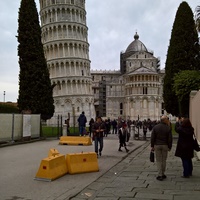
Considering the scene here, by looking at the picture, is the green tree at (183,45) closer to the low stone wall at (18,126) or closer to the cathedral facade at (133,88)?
the low stone wall at (18,126)

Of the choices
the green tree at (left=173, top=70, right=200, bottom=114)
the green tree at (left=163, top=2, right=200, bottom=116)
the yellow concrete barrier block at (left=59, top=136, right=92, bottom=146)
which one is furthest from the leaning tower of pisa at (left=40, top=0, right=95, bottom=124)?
the yellow concrete barrier block at (left=59, top=136, right=92, bottom=146)

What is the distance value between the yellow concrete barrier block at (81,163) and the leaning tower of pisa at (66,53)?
56.3m

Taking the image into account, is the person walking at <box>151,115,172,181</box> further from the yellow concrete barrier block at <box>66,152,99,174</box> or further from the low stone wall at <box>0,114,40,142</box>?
the low stone wall at <box>0,114,40,142</box>

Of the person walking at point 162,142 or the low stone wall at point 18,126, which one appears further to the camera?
the low stone wall at point 18,126

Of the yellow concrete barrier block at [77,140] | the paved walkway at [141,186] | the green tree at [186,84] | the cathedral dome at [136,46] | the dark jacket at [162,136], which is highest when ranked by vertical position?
the cathedral dome at [136,46]

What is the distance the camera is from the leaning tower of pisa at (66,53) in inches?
2640

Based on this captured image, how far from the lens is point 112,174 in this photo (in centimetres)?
1035

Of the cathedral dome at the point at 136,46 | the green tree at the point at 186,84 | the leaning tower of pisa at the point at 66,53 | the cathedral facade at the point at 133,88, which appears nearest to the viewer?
the green tree at the point at 186,84

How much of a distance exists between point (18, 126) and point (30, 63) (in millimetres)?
8645

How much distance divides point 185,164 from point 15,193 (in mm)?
4982

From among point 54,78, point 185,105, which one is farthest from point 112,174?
point 54,78

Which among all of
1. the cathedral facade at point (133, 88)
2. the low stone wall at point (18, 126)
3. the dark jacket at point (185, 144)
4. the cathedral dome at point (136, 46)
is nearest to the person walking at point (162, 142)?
the dark jacket at point (185, 144)

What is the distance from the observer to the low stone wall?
20656 millimetres

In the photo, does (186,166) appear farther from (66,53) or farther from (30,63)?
(66,53)
